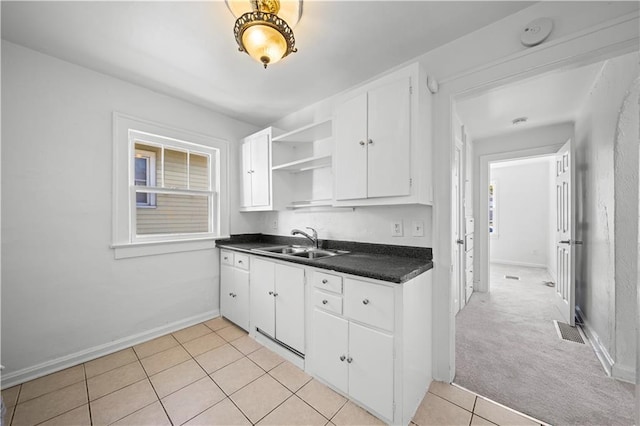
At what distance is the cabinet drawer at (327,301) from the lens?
5.30ft

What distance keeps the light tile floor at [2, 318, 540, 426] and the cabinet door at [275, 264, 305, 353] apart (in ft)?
0.71

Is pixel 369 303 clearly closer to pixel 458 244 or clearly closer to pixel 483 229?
pixel 458 244

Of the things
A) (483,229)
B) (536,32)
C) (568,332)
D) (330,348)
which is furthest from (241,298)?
(483,229)

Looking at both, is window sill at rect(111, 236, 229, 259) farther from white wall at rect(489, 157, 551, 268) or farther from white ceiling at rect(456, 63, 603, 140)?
white wall at rect(489, 157, 551, 268)

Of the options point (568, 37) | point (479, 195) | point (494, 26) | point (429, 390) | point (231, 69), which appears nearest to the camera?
point (568, 37)

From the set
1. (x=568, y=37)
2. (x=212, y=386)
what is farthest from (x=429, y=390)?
(x=568, y=37)

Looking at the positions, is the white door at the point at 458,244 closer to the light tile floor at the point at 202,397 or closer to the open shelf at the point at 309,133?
the light tile floor at the point at 202,397

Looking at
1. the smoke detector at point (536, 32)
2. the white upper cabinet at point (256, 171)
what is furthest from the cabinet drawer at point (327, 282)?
the smoke detector at point (536, 32)

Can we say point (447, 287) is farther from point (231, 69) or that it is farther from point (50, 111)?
point (50, 111)

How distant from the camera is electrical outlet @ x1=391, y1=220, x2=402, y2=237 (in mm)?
2035

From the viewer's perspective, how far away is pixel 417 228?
1931mm

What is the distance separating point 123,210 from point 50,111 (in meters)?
0.91

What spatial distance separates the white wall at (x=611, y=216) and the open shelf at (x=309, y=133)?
7.31 feet

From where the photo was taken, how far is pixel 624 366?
174 cm
